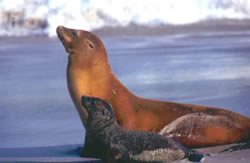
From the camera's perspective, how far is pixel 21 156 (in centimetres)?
513

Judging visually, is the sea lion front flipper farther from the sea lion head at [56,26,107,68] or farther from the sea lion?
the sea lion head at [56,26,107,68]

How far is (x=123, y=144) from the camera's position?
4.45m

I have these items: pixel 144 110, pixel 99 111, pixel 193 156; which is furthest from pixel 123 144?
pixel 144 110

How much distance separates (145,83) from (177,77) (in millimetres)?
908

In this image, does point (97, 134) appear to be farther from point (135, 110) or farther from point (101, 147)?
point (135, 110)

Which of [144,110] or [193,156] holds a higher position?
[144,110]

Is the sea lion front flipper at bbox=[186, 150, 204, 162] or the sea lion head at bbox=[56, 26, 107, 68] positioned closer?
the sea lion front flipper at bbox=[186, 150, 204, 162]

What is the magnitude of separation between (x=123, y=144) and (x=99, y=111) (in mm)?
434

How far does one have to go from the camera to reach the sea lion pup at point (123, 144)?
14.5 ft

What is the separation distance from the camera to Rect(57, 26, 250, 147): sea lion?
5.19 metres

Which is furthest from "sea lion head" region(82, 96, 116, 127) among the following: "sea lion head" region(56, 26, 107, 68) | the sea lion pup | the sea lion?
"sea lion head" region(56, 26, 107, 68)

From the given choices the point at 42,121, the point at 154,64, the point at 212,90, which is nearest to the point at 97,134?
the point at 42,121

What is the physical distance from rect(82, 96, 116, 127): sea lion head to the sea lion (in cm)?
38

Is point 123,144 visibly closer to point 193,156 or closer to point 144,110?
point 193,156
